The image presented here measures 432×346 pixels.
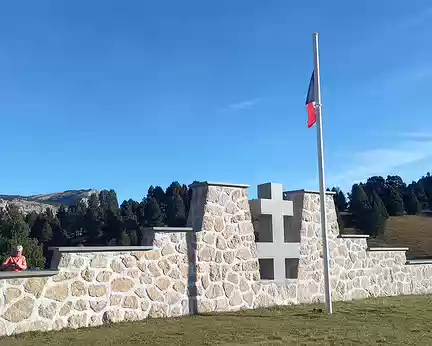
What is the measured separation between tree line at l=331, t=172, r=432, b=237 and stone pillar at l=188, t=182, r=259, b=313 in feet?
131

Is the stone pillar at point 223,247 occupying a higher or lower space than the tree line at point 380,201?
lower

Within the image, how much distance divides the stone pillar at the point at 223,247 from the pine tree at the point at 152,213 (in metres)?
50.7

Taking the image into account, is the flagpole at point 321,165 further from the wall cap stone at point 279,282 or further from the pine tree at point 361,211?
the pine tree at point 361,211

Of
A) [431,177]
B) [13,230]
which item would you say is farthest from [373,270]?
[431,177]

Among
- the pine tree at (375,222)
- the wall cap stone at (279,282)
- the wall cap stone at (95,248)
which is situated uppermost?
the pine tree at (375,222)

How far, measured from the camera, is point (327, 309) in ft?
41.7

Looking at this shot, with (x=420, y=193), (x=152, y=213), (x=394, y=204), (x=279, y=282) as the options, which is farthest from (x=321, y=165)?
(x=420, y=193)

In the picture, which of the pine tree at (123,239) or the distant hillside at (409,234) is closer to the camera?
the pine tree at (123,239)

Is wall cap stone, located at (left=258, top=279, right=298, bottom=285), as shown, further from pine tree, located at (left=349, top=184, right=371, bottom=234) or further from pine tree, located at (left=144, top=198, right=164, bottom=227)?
pine tree, located at (left=349, top=184, right=371, bottom=234)

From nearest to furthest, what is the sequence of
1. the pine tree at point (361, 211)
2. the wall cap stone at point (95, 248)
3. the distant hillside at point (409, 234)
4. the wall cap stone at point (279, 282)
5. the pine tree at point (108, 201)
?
the wall cap stone at point (95, 248), the wall cap stone at point (279, 282), the distant hillside at point (409, 234), the pine tree at point (361, 211), the pine tree at point (108, 201)

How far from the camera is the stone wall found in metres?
10.5

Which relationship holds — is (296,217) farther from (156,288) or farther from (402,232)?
(402,232)

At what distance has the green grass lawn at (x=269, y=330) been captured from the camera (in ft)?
30.6

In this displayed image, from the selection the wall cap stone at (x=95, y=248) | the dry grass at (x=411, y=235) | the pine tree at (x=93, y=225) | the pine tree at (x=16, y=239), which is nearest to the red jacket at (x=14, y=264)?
the wall cap stone at (x=95, y=248)
